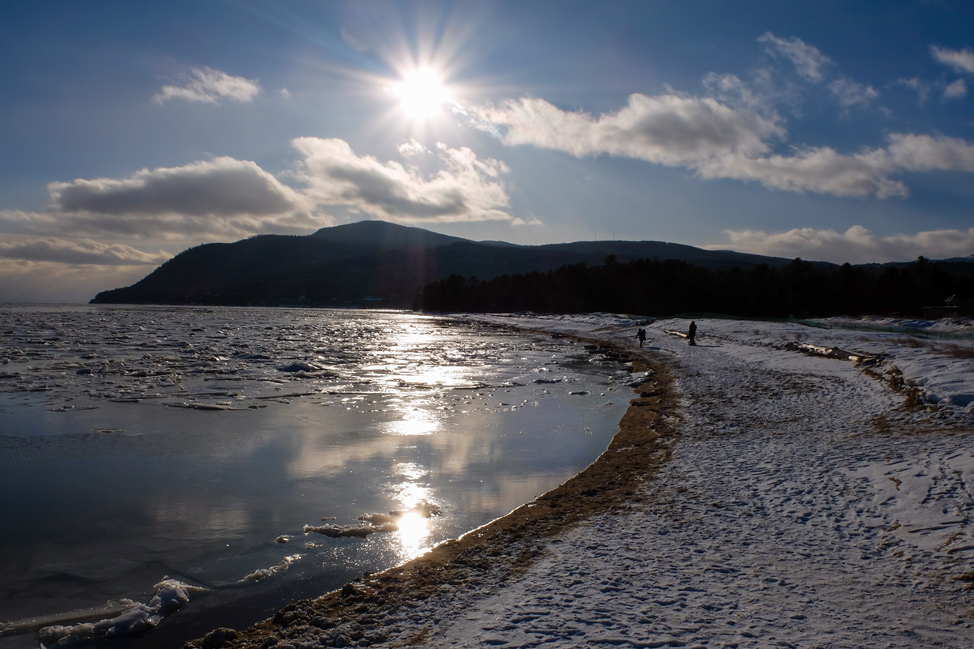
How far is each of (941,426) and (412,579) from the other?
10.6 m

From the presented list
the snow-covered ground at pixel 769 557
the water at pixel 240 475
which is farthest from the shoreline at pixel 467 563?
the water at pixel 240 475

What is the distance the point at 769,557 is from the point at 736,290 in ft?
356

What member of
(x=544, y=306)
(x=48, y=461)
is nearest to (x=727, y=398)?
(x=48, y=461)

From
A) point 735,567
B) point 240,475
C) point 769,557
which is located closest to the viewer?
point 735,567

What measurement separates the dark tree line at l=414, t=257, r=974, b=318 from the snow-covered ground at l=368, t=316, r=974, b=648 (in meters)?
75.2

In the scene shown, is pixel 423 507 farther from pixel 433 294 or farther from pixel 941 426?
pixel 433 294

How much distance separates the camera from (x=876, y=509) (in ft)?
22.9

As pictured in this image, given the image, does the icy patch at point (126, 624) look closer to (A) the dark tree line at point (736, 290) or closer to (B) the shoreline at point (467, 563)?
(B) the shoreline at point (467, 563)

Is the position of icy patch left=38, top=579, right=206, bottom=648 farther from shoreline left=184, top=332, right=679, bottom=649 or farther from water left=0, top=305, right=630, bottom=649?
shoreline left=184, top=332, right=679, bottom=649

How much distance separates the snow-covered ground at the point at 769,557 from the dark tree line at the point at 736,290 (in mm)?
75210

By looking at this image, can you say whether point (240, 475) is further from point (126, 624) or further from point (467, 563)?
point (467, 563)

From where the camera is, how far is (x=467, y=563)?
589 cm

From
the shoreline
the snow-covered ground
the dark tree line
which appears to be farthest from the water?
the dark tree line

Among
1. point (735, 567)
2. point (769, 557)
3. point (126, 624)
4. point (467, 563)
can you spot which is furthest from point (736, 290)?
point (126, 624)
